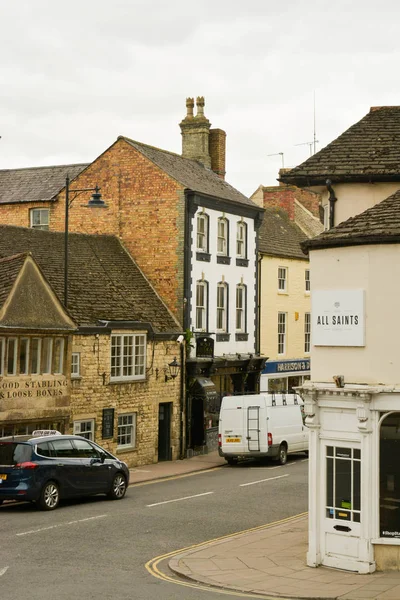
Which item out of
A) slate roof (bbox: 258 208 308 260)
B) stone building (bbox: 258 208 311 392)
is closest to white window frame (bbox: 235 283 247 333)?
stone building (bbox: 258 208 311 392)

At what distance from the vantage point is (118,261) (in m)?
38.4

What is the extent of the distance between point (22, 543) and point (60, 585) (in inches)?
144

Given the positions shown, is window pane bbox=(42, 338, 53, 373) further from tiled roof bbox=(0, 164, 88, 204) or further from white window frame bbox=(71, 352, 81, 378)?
tiled roof bbox=(0, 164, 88, 204)

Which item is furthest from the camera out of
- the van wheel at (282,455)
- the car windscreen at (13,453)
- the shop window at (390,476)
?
the van wheel at (282,455)

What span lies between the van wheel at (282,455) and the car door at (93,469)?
11.0 meters

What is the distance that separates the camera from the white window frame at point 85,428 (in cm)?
3194

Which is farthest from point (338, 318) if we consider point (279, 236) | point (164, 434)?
point (279, 236)

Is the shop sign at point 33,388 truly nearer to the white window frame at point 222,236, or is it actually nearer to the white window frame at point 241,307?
the white window frame at point 222,236

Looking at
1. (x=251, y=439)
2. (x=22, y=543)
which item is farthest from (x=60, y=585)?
(x=251, y=439)

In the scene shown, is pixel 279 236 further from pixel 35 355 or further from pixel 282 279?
pixel 35 355

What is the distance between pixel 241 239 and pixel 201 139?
5999mm

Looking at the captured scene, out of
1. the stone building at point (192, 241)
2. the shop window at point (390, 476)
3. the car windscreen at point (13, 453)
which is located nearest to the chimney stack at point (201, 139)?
the stone building at point (192, 241)

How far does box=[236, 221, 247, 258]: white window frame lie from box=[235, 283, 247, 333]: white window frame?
1.41m

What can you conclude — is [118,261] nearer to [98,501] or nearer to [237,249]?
[237,249]
